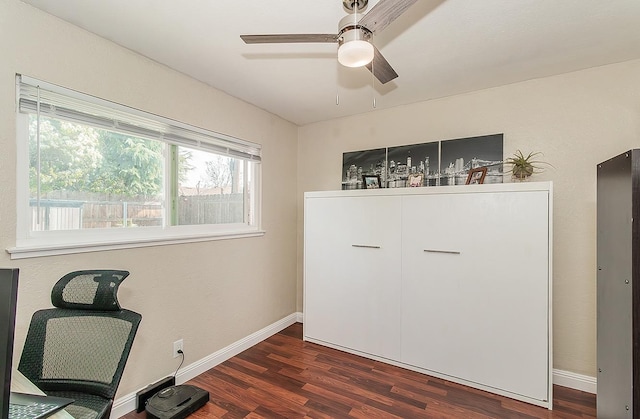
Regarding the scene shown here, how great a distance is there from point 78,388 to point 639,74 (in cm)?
376

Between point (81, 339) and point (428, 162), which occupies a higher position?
point (428, 162)

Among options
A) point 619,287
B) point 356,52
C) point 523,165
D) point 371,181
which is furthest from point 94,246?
point 523,165

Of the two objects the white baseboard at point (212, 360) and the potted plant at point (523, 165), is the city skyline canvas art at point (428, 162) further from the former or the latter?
the white baseboard at point (212, 360)

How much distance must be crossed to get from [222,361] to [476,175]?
2.78 metres

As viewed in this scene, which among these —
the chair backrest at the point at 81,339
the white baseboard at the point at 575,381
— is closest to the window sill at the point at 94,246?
the chair backrest at the point at 81,339

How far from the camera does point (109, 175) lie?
6.40 ft

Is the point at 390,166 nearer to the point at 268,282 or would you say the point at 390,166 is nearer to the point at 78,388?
the point at 268,282

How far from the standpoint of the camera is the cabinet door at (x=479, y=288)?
2.01m

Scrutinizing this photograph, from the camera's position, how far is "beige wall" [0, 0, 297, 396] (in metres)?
1.51

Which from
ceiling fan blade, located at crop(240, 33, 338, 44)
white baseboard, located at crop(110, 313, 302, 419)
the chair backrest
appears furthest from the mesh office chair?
ceiling fan blade, located at crop(240, 33, 338, 44)

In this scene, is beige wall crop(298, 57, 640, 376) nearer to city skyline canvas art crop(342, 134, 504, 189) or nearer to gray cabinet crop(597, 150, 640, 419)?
city skyline canvas art crop(342, 134, 504, 189)

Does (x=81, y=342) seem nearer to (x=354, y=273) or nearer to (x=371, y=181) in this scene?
(x=354, y=273)

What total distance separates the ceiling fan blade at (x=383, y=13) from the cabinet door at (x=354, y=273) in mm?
1534

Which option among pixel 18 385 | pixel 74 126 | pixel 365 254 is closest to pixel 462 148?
pixel 365 254
